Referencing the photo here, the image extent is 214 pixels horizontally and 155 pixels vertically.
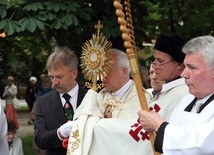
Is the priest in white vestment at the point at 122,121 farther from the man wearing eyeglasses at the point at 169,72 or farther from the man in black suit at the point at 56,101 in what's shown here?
the man in black suit at the point at 56,101

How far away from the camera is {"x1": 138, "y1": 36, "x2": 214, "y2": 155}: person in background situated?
10.9 ft

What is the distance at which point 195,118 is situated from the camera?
350cm

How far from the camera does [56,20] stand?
18.0 feet

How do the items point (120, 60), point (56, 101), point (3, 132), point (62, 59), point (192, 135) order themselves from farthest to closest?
point (3, 132) → point (56, 101) → point (62, 59) → point (120, 60) → point (192, 135)

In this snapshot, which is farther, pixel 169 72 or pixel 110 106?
pixel 110 106

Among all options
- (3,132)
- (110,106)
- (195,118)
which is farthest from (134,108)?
(3,132)

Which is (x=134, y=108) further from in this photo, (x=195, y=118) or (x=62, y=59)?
(x=195, y=118)

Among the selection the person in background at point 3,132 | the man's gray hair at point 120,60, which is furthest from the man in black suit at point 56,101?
the man's gray hair at point 120,60

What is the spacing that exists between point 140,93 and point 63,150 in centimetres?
140

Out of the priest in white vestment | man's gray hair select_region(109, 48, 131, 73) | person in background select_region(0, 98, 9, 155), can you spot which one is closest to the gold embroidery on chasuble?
the priest in white vestment

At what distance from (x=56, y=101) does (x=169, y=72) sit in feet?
4.04

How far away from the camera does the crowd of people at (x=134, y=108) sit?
135 inches

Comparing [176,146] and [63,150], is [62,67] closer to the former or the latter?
[63,150]

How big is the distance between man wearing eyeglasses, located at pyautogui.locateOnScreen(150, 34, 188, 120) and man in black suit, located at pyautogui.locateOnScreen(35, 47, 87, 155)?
92 cm
